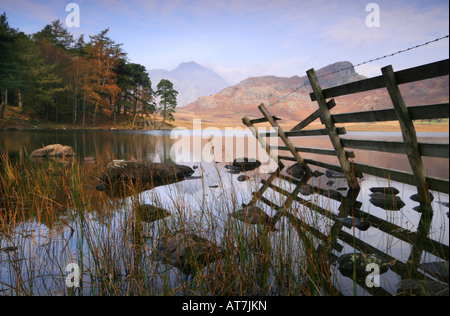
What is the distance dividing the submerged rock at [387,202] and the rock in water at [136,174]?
149 inches

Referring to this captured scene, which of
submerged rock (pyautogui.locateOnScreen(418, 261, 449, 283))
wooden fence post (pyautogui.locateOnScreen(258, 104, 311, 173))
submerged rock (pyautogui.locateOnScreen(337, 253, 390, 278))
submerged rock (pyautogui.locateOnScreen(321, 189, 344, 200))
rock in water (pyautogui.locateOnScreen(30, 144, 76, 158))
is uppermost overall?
wooden fence post (pyautogui.locateOnScreen(258, 104, 311, 173))

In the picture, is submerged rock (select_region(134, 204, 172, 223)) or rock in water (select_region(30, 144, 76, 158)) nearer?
submerged rock (select_region(134, 204, 172, 223))

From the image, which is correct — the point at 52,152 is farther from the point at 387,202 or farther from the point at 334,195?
the point at 387,202

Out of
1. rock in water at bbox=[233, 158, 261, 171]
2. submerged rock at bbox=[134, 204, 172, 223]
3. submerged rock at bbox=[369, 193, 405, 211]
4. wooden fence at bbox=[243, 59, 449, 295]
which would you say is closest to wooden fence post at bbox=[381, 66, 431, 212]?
wooden fence at bbox=[243, 59, 449, 295]

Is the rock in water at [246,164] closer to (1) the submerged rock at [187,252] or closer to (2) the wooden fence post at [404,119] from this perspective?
(2) the wooden fence post at [404,119]

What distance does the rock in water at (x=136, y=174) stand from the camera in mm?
5507

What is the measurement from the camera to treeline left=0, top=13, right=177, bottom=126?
93.0 ft

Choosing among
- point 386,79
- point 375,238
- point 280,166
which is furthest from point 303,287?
point 280,166

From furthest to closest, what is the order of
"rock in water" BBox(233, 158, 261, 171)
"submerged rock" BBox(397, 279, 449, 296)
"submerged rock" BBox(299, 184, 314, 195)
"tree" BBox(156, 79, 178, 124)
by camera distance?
1. "tree" BBox(156, 79, 178, 124)
2. "rock in water" BBox(233, 158, 261, 171)
3. "submerged rock" BBox(299, 184, 314, 195)
4. "submerged rock" BBox(397, 279, 449, 296)

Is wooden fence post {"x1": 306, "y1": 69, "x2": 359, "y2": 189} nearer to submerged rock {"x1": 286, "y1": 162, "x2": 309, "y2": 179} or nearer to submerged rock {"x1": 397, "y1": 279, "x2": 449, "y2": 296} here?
submerged rock {"x1": 286, "y1": 162, "x2": 309, "y2": 179}

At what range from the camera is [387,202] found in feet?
14.0

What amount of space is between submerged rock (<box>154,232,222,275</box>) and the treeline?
89.0ft

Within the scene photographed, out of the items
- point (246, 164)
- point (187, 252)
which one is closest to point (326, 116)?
Result: point (187, 252)
